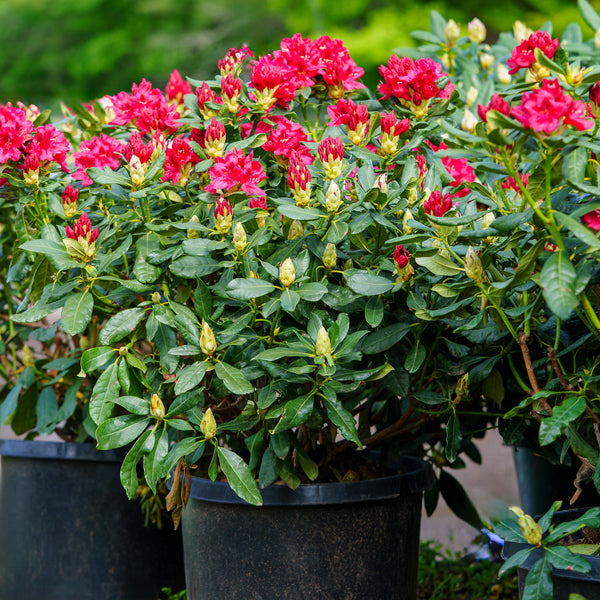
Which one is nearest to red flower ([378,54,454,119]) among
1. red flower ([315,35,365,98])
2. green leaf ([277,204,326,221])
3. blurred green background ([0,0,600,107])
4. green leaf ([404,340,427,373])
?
red flower ([315,35,365,98])

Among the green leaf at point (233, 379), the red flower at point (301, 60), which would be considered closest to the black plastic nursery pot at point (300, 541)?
the green leaf at point (233, 379)

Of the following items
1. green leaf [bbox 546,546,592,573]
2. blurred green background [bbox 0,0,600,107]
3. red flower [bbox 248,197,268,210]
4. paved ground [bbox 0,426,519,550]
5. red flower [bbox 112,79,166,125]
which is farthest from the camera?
blurred green background [bbox 0,0,600,107]

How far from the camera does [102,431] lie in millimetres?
1420

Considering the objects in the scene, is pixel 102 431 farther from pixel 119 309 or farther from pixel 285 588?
pixel 285 588

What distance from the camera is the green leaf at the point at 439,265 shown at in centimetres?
135

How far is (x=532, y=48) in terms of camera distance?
144 centimetres

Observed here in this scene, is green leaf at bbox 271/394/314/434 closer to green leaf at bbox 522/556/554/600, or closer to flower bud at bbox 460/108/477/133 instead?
green leaf at bbox 522/556/554/600

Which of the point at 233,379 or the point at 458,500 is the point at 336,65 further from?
the point at 458,500

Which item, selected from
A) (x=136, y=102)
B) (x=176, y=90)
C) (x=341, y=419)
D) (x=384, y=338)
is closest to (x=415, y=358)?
(x=384, y=338)

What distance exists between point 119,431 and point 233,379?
26cm

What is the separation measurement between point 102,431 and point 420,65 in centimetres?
98

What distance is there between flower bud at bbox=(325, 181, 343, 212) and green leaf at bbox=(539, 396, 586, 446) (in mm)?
524

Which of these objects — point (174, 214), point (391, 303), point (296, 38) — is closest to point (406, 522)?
point (391, 303)

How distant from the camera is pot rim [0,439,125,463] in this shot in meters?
2.17
